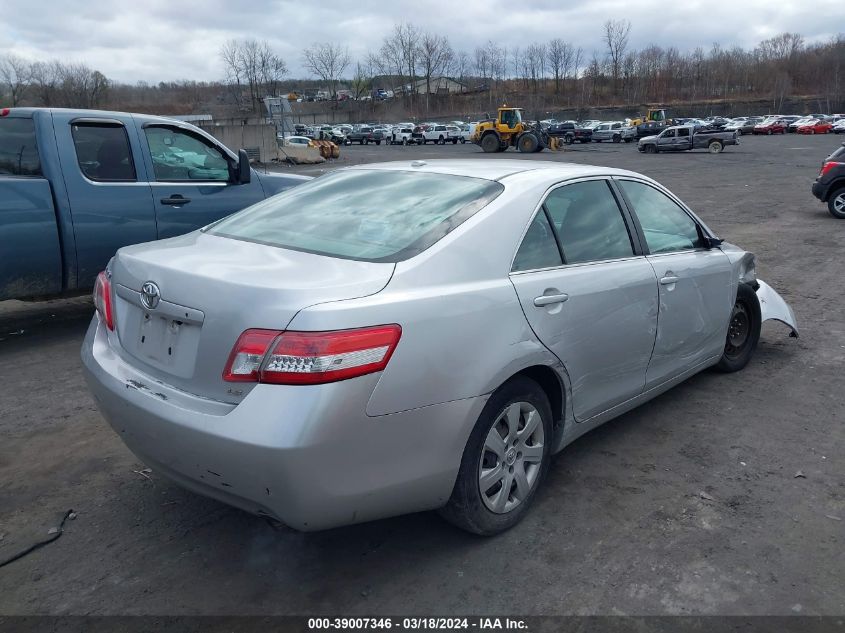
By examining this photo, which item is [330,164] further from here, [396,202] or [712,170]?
[396,202]

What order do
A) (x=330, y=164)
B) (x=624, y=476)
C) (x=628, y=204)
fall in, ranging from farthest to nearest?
1. (x=330, y=164)
2. (x=628, y=204)
3. (x=624, y=476)

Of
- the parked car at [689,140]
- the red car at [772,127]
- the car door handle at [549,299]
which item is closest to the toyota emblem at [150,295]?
the car door handle at [549,299]

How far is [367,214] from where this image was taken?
341 centimetres

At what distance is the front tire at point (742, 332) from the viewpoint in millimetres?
5176

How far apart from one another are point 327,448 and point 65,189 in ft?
15.1

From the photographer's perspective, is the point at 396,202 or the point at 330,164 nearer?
the point at 396,202

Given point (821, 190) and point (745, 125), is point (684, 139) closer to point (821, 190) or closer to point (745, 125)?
point (821, 190)

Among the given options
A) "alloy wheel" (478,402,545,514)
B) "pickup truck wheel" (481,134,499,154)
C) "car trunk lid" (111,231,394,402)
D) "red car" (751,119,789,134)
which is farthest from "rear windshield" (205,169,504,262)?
"red car" (751,119,789,134)

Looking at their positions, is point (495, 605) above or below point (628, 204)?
below

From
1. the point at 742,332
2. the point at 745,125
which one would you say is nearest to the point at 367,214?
the point at 742,332

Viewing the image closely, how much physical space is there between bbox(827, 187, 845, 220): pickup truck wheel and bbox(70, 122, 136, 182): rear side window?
1346 centimetres

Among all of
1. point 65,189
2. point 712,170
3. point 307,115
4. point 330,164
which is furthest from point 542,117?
point 65,189

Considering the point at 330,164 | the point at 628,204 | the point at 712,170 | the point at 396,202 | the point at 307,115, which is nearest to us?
the point at 396,202

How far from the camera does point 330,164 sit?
4019 centimetres
